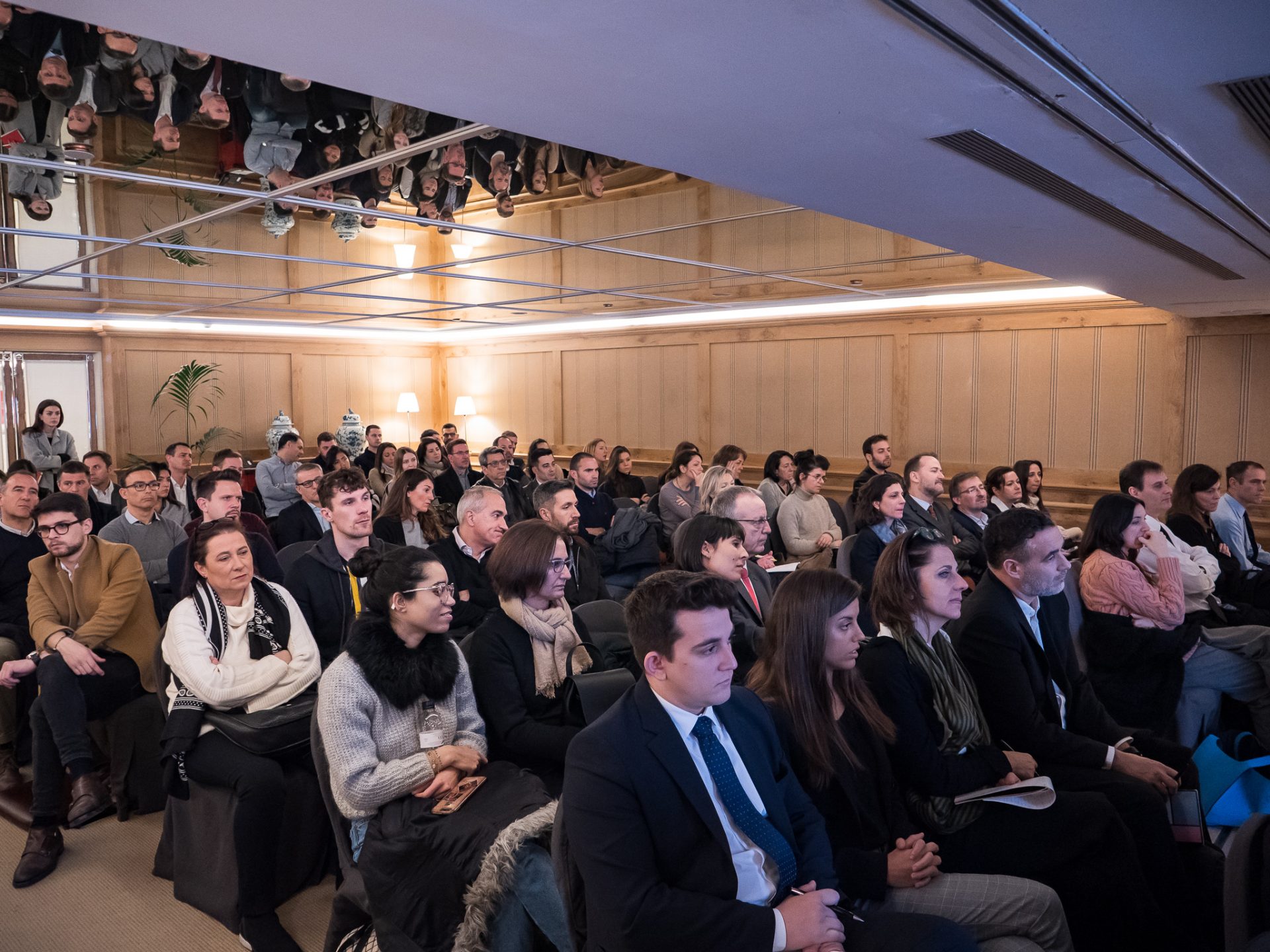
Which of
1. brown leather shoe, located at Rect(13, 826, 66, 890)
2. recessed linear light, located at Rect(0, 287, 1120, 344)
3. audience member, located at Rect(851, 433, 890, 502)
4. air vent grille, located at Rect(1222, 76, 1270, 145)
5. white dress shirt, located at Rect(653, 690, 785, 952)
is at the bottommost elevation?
brown leather shoe, located at Rect(13, 826, 66, 890)

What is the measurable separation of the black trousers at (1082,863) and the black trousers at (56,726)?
3.29m

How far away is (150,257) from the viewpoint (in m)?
11.4

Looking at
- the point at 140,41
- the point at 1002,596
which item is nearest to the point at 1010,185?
the point at 1002,596

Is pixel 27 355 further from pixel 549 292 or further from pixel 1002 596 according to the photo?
pixel 1002 596

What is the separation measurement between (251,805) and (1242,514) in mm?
5740

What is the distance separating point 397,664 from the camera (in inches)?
104

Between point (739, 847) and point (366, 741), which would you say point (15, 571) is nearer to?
point (366, 741)

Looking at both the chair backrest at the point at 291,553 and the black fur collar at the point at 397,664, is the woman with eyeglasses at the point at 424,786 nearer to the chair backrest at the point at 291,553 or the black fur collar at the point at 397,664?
the black fur collar at the point at 397,664

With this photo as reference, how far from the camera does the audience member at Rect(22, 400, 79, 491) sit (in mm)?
8922

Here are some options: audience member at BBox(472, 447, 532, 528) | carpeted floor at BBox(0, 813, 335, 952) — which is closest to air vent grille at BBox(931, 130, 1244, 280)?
carpeted floor at BBox(0, 813, 335, 952)

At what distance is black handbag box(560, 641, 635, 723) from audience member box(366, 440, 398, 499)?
22.6ft

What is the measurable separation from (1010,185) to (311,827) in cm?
346

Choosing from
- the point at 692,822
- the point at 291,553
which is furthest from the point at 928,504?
the point at 692,822

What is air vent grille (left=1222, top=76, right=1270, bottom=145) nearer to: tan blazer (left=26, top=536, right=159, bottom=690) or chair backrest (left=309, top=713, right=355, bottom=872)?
chair backrest (left=309, top=713, right=355, bottom=872)
